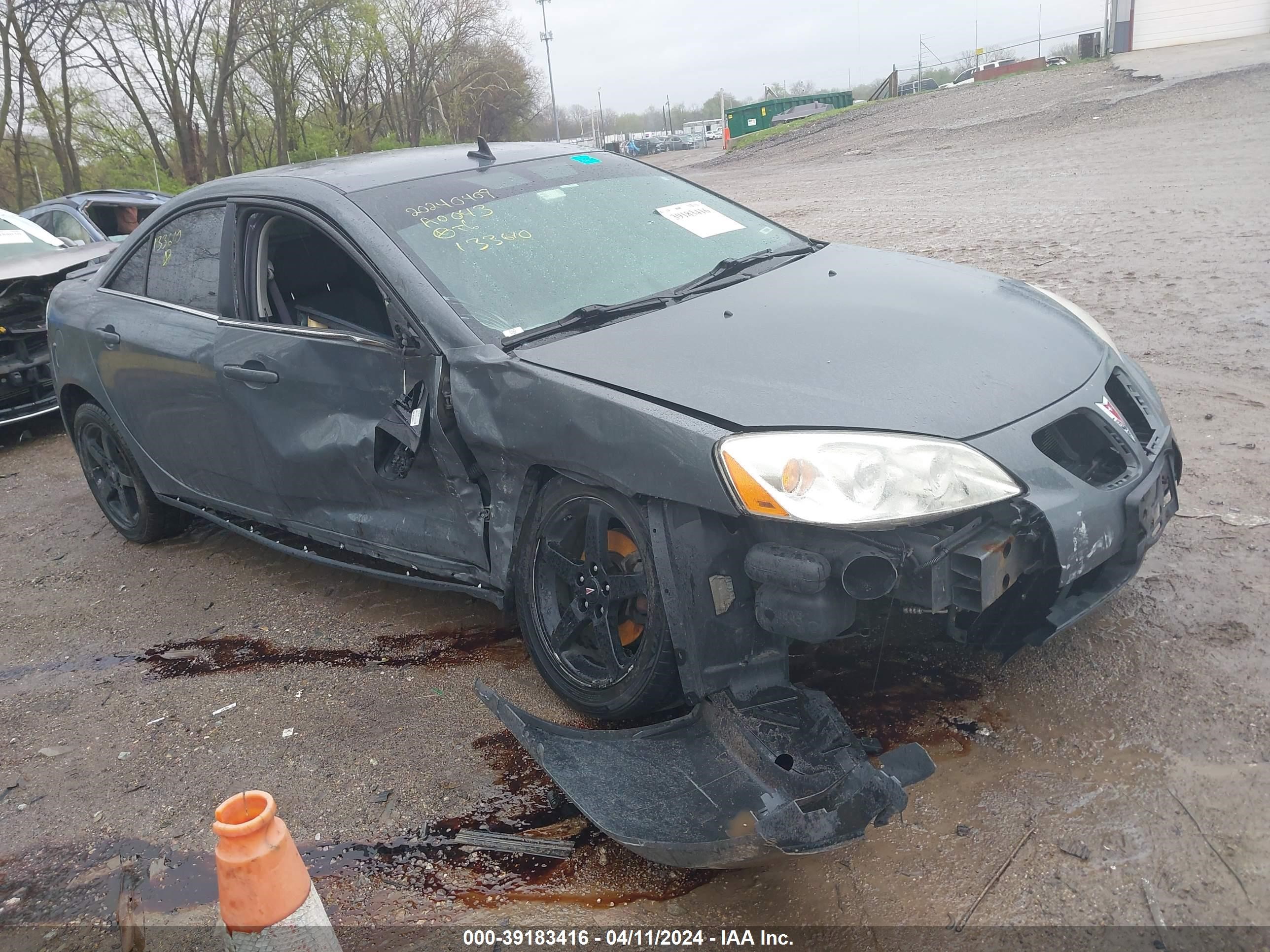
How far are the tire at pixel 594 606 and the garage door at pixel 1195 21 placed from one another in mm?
38590

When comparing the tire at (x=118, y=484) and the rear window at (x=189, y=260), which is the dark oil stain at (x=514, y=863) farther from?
the tire at (x=118, y=484)

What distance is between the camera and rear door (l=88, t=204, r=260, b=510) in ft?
13.5

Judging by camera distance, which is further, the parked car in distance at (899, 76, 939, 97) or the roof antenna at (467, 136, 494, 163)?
the parked car in distance at (899, 76, 939, 97)

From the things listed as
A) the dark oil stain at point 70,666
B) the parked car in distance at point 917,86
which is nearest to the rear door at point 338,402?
the dark oil stain at point 70,666

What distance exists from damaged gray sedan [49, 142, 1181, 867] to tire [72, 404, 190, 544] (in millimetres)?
744

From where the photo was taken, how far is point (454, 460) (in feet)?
10.5

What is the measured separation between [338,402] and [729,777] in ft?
6.32

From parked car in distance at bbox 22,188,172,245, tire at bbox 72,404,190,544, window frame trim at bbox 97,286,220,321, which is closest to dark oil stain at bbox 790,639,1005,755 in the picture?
window frame trim at bbox 97,286,220,321

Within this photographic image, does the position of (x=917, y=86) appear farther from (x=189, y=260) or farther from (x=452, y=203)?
(x=452, y=203)

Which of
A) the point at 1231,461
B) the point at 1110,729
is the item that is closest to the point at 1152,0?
the point at 1231,461

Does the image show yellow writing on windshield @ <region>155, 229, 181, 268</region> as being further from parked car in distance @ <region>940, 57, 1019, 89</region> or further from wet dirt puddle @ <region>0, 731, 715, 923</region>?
parked car in distance @ <region>940, 57, 1019, 89</region>

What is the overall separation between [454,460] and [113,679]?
1.85m

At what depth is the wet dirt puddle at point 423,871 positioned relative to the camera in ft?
8.23

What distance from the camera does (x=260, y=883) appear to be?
Answer: 1971 millimetres
